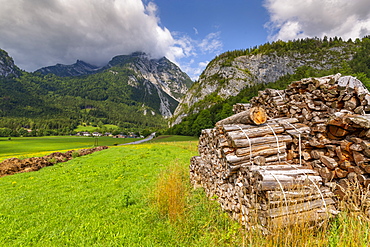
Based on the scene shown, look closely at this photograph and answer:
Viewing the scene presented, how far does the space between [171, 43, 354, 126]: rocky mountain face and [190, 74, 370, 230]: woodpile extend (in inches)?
5275

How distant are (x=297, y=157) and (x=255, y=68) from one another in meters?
164

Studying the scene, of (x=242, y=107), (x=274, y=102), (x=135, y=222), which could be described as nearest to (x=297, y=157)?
(x=274, y=102)

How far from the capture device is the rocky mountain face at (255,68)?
127400 millimetres

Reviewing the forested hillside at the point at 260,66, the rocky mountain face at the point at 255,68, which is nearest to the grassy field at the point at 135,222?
the forested hillside at the point at 260,66

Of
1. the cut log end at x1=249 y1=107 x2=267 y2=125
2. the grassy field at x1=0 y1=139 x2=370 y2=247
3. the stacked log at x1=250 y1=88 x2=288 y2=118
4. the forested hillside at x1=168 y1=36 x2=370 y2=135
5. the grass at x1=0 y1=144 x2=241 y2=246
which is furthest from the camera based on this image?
the forested hillside at x1=168 y1=36 x2=370 y2=135

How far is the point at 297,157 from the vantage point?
571cm

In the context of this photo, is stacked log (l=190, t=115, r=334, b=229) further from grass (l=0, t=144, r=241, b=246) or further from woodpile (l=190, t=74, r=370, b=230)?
grass (l=0, t=144, r=241, b=246)

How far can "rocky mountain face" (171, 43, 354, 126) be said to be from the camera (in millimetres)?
127400

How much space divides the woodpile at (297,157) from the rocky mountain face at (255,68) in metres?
134

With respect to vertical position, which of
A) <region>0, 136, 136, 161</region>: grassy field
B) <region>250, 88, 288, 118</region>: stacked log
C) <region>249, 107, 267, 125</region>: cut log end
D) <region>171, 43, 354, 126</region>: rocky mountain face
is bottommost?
<region>0, 136, 136, 161</region>: grassy field

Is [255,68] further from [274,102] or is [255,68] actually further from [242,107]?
[274,102]

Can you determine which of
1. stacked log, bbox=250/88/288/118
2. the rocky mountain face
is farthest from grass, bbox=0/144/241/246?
the rocky mountain face

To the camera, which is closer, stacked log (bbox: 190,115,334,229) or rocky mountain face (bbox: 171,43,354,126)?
stacked log (bbox: 190,115,334,229)

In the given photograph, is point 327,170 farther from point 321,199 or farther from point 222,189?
point 222,189
